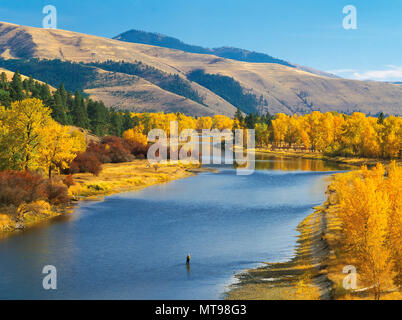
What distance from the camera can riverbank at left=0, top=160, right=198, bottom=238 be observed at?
183 ft

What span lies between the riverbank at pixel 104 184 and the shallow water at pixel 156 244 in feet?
8.90

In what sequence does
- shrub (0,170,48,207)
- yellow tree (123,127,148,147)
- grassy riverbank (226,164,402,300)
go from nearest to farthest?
grassy riverbank (226,164,402,300)
shrub (0,170,48,207)
yellow tree (123,127,148,147)

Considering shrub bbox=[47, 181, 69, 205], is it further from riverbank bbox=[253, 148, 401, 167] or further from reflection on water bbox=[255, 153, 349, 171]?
riverbank bbox=[253, 148, 401, 167]

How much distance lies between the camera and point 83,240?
1940 inches

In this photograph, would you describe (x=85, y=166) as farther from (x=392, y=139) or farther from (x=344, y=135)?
(x=344, y=135)

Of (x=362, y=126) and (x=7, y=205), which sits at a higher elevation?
(x=362, y=126)

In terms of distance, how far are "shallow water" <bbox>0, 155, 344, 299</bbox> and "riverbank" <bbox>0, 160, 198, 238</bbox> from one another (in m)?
2.71

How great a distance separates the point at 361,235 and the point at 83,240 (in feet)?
99.0

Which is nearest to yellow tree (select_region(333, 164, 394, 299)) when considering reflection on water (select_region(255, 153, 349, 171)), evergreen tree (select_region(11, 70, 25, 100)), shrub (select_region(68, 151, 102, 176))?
shrub (select_region(68, 151, 102, 176))

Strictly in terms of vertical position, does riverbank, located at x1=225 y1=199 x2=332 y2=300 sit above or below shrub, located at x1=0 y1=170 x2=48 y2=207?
below

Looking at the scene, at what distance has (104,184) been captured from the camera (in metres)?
84.9

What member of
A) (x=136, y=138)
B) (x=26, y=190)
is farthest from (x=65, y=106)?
(x=26, y=190)
